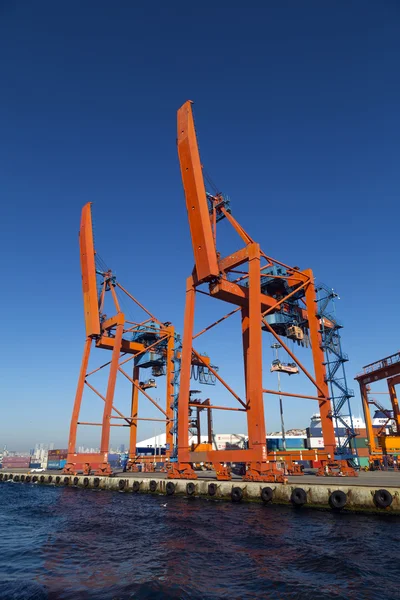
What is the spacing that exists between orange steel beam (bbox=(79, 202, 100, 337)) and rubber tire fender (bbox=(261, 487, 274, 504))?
27317mm

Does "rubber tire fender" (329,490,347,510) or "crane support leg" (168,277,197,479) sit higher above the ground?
"crane support leg" (168,277,197,479)

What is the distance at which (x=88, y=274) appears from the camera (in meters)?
43.2

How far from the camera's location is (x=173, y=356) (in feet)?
150

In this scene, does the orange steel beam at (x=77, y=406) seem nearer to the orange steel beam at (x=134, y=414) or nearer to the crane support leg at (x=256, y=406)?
the orange steel beam at (x=134, y=414)

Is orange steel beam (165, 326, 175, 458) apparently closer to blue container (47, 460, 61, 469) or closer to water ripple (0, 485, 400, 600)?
water ripple (0, 485, 400, 600)

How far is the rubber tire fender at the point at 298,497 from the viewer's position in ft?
56.4

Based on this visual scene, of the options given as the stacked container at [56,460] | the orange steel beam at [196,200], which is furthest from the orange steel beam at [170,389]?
the stacked container at [56,460]

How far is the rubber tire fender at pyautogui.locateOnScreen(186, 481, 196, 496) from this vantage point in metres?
23.1

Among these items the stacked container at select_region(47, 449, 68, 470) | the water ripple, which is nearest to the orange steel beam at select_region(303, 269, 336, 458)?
the water ripple

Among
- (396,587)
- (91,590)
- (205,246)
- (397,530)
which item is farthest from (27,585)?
(205,246)

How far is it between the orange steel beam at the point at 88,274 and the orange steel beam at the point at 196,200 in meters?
18.9

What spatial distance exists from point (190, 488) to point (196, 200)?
1860cm

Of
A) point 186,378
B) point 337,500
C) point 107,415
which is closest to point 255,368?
point 186,378

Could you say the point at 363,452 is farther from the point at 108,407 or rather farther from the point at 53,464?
the point at 53,464
